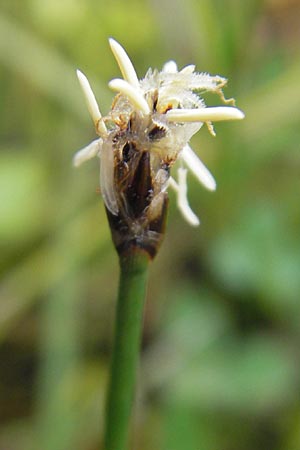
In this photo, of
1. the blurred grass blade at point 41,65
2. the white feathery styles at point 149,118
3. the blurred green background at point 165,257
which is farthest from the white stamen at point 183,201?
the blurred grass blade at point 41,65

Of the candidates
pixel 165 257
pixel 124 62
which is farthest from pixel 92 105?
pixel 165 257

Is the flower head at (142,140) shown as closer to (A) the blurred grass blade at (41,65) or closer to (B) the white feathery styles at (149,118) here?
(B) the white feathery styles at (149,118)

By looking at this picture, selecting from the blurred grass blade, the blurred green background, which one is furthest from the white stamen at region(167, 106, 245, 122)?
the blurred grass blade

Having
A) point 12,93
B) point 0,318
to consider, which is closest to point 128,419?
point 0,318

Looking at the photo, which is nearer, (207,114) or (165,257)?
(207,114)

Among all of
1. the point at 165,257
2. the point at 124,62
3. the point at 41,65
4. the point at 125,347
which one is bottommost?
the point at 125,347

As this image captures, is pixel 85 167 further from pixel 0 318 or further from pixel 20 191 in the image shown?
pixel 0 318

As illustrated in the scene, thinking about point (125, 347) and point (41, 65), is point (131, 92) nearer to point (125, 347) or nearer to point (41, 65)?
point (125, 347)

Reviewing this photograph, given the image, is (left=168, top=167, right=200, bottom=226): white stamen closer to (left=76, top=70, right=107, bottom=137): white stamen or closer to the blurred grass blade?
(left=76, top=70, right=107, bottom=137): white stamen
